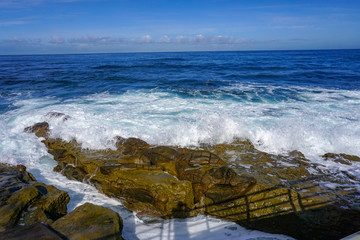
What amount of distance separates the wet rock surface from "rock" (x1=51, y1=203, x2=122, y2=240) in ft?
4.46

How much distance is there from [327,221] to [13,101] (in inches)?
685

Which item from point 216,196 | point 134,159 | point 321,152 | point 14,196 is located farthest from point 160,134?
point 321,152

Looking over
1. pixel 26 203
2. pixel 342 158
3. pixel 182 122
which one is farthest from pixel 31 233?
pixel 342 158

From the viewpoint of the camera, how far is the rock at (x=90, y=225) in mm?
3680

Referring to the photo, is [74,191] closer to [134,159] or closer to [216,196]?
[134,159]

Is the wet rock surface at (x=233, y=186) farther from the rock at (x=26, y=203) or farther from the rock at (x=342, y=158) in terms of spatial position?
the rock at (x=26, y=203)

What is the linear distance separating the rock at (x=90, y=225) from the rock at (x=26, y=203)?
603 millimetres

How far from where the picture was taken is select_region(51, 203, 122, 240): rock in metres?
3.68

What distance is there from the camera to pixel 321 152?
768 cm

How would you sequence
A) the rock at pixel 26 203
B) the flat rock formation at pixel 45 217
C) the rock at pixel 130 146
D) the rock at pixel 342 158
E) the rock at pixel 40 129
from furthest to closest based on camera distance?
the rock at pixel 40 129, the rock at pixel 130 146, the rock at pixel 342 158, the rock at pixel 26 203, the flat rock formation at pixel 45 217

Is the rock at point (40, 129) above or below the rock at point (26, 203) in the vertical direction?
above

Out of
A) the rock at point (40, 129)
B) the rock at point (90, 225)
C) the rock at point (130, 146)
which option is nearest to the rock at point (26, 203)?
the rock at point (90, 225)

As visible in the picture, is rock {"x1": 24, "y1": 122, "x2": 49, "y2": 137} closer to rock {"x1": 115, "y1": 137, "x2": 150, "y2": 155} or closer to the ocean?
the ocean

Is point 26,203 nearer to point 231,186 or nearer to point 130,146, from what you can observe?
point 130,146
